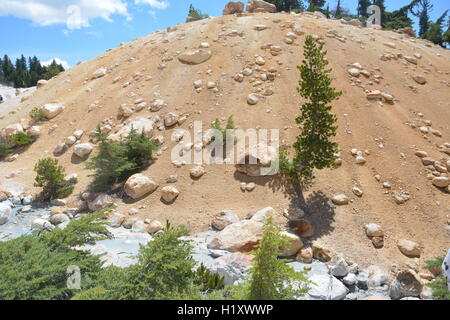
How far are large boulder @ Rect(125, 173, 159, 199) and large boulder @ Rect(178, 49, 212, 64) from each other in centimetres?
908

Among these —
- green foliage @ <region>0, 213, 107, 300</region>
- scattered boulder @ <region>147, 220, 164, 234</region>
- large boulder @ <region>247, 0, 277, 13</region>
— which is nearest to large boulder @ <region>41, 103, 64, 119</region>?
scattered boulder @ <region>147, 220, 164, 234</region>

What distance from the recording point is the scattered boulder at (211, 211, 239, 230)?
8.94 m

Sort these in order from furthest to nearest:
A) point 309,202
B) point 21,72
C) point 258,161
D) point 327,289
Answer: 1. point 21,72
2. point 258,161
3. point 309,202
4. point 327,289

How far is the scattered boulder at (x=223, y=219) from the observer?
8.94m

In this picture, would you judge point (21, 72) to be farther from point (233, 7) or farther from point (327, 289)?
point (327, 289)

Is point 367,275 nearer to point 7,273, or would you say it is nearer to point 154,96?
point 7,273

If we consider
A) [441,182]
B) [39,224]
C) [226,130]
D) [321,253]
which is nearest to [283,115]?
[226,130]

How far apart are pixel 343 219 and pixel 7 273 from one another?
27.4ft

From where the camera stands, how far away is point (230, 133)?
455 inches

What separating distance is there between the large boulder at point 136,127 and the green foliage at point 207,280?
8416 millimetres

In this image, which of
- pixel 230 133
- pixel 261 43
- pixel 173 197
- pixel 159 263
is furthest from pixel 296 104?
pixel 159 263

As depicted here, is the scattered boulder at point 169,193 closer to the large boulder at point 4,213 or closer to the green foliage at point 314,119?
the green foliage at point 314,119

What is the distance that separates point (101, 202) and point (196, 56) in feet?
34.3

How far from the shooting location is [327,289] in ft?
20.0
